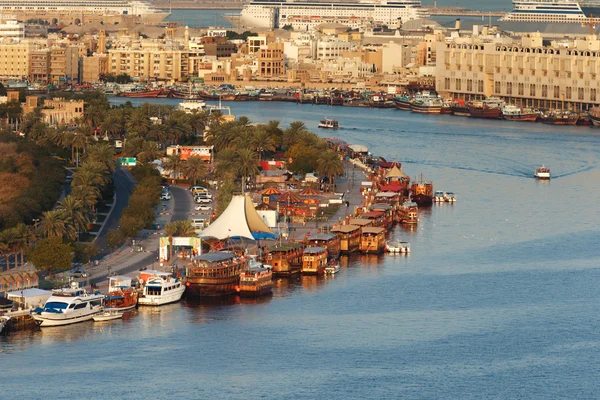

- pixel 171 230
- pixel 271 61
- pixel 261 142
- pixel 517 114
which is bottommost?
pixel 171 230

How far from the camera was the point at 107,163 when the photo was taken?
136ft

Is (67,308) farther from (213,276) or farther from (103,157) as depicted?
(103,157)

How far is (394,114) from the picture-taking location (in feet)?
232

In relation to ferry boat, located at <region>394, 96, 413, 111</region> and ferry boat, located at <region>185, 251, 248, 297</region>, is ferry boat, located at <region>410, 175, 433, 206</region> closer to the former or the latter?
ferry boat, located at <region>185, 251, 248, 297</region>

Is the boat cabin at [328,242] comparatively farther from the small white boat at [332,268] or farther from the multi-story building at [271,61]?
the multi-story building at [271,61]

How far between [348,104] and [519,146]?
2041 centimetres

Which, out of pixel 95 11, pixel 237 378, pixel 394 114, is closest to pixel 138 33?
pixel 95 11

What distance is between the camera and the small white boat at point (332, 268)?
105 feet

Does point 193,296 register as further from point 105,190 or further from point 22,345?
point 105,190

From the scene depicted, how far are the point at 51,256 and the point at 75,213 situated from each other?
10.5 feet

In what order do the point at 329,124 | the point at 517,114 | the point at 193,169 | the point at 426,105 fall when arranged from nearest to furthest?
the point at 193,169 < the point at 329,124 < the point at 517,114 < the point at 426,105

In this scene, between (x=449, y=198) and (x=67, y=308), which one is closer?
(x=67, y=308)

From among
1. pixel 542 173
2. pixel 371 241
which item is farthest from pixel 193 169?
pixel 542 173

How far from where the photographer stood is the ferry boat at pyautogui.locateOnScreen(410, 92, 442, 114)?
71.6m
